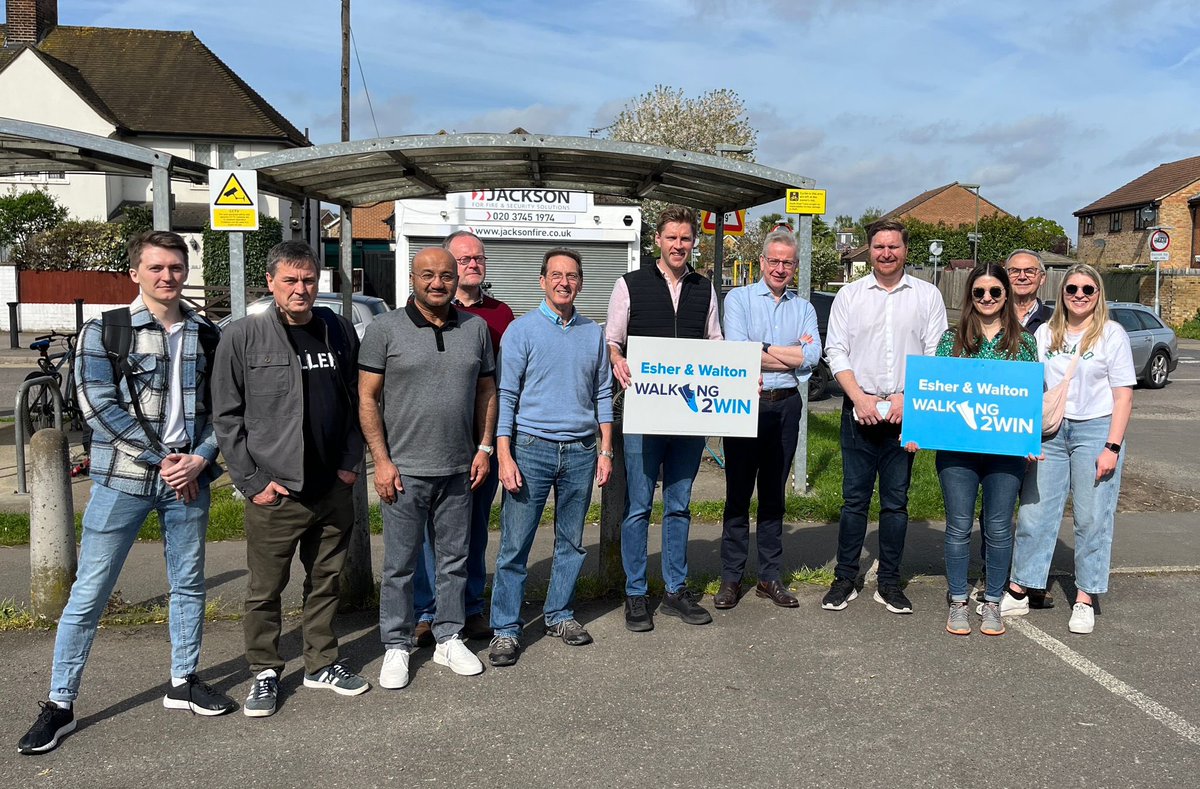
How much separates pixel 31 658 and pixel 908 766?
155 inches

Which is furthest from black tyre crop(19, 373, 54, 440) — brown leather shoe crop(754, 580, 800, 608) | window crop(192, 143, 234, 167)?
window crop(192, 143, 234, 167)

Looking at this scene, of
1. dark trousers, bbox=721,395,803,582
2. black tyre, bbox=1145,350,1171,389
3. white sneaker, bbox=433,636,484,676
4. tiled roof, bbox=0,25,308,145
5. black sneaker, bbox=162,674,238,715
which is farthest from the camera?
tiled roof, bbox=0,25,308,145

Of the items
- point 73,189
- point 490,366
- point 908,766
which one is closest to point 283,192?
point 490,366

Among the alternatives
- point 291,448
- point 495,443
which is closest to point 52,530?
point 291,448

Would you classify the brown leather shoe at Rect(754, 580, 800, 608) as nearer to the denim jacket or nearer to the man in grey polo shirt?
the man in grey polo shirt

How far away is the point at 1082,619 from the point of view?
5305 millimetres

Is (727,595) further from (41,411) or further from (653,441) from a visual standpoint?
(41,411)

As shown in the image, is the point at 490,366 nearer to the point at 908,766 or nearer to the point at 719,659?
the point at 719,659

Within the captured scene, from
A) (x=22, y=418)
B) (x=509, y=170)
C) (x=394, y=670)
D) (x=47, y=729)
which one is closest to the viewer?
(x=47, y=729)

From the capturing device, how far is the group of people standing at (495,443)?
4.05m

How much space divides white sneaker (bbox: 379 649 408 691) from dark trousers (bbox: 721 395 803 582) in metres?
1.95

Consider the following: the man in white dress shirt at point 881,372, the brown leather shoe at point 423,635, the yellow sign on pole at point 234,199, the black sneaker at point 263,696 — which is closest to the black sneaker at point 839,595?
the man in white dress shirt at point 881,372

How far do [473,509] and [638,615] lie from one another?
1028 mm

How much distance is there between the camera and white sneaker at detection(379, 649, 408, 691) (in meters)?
4.45
